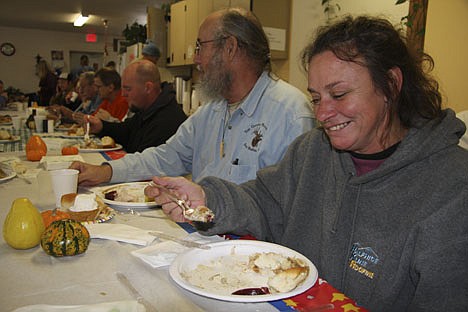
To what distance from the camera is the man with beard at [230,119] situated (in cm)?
171

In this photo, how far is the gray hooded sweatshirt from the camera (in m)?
0.87

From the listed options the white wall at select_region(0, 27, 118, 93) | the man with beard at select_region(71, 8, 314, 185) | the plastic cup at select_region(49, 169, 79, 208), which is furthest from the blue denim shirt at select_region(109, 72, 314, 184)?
the white wall at select_region(0, 27, 118, 93)

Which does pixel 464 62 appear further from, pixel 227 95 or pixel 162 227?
pixel 162 227

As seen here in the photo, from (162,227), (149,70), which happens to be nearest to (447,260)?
(162,227)

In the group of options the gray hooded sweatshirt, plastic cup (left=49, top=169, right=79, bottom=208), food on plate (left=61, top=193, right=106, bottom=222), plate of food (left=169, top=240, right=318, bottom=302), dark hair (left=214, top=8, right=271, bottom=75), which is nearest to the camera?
plate of food (left=169, top=240, right=318, bottom=302)

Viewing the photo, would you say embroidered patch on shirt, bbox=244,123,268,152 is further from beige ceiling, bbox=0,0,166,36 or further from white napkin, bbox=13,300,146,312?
beige ceiling, bbox=0,0,166,36

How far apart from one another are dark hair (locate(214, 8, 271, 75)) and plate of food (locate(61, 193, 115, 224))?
110 cm

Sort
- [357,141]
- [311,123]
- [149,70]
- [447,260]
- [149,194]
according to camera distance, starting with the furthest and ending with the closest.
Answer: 1. [149,70]
2. [311,123]
3. [149,194]
4. [357,141]
5. [447,260]

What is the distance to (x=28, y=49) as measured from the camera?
12172mm

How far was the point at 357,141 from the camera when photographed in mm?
1069

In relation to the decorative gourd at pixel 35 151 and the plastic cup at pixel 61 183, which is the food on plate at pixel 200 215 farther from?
the decorative gourd at pixel 35 151

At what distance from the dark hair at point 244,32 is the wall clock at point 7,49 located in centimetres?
1247

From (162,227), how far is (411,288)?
0.70m

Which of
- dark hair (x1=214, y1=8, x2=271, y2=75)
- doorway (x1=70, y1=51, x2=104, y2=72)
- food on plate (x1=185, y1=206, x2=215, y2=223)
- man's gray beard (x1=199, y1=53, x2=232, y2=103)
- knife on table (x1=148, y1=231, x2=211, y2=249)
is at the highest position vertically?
doorway (x1=70, y1=51, x2=104, y2=72)
